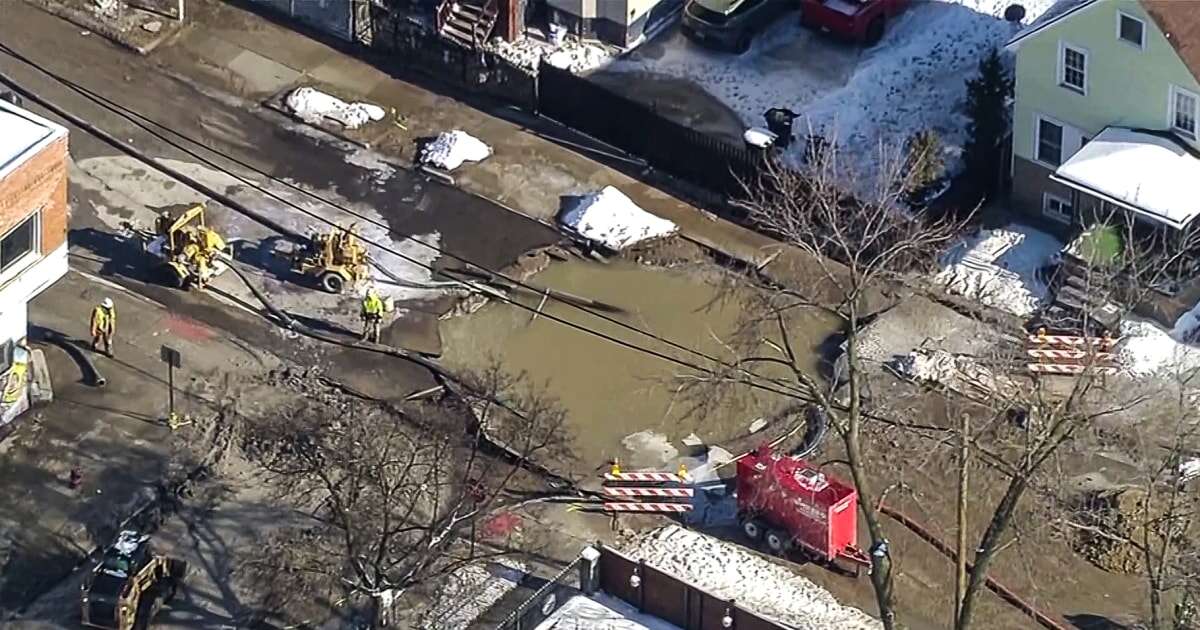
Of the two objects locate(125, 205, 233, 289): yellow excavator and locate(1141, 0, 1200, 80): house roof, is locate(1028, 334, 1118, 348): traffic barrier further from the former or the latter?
locate(125, 205, 233, 289): yellow excavator

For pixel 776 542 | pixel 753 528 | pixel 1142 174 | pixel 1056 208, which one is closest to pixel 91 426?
pixel 753 528

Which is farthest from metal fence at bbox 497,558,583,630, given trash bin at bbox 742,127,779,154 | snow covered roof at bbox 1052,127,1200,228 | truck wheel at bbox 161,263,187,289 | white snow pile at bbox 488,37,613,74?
white snow pile at bbox 488,37,613,74

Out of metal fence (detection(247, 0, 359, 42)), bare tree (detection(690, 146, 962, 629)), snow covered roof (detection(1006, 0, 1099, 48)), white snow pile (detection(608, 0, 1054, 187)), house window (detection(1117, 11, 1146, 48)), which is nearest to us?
bare tree (detection(690, 146, 962, 629))

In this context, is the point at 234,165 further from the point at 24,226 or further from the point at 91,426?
the point at 24,226

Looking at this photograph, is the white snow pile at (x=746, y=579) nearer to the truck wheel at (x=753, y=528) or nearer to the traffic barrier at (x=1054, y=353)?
the truck wheel at (x=753, y=528)

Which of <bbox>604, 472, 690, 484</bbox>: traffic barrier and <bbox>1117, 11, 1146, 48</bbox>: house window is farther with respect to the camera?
<bbox>1117, 11, 1146, 48</bbox>: house window

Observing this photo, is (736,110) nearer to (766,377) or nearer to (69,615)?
(766,377)

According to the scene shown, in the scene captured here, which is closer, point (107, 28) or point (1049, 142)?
point (1049, 142)
